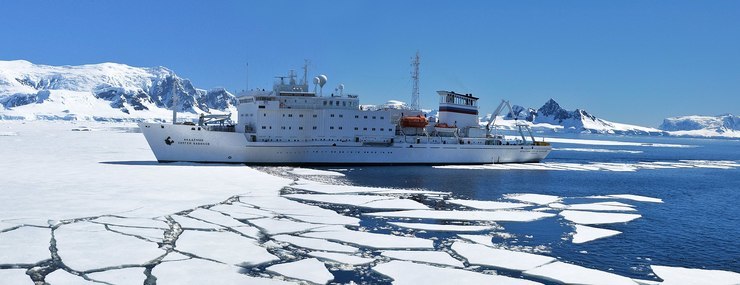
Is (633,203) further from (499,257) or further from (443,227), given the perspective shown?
(499,257)

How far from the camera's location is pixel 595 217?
1839 centimetres

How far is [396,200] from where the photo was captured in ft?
69.7

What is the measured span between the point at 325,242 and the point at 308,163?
23.4 meters

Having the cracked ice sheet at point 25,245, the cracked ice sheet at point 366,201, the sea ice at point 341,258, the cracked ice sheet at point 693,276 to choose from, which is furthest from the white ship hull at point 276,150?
the cracked ice sheet at point 693,276

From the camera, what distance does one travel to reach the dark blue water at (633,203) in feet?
43.1

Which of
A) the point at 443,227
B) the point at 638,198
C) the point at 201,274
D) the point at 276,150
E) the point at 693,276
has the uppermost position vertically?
the point at 276,150

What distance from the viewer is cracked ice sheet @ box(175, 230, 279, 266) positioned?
38.7 feet

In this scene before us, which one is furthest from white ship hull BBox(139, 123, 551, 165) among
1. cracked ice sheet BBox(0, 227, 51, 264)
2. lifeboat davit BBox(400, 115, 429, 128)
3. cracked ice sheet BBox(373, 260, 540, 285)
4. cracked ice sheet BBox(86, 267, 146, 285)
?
cracked ice sheet BBox(373, 260, 540, 285)

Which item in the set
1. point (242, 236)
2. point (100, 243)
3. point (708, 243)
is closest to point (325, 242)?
point (242, 236)

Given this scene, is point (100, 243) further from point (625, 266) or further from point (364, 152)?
point (364, 152)

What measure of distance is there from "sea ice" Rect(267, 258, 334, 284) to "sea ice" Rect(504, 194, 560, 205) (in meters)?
12.8

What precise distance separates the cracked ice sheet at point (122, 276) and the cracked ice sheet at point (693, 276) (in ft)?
33.3

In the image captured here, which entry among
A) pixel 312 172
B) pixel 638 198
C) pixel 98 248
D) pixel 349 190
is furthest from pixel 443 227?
pixel 312 172

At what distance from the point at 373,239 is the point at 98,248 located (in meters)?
6.42
